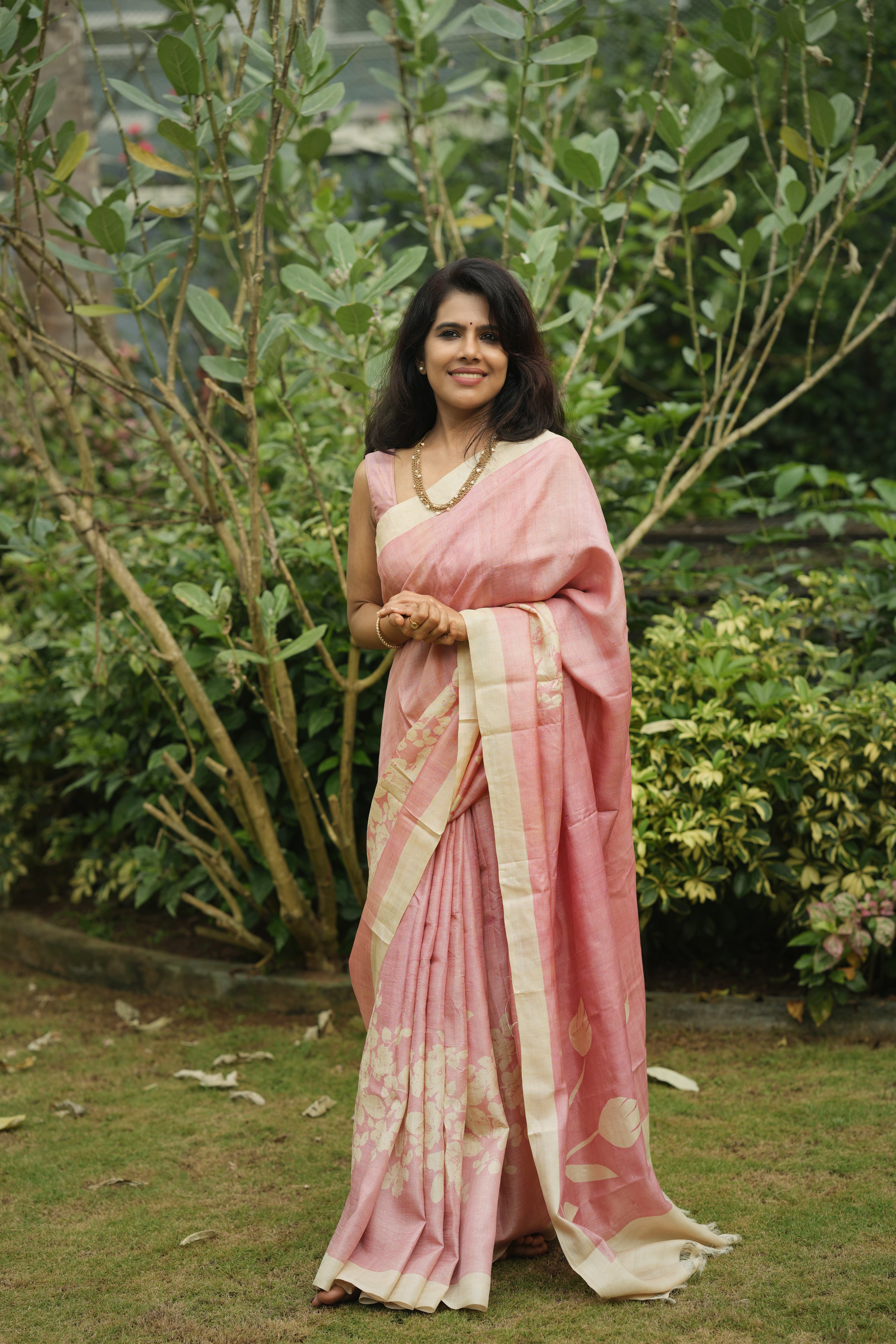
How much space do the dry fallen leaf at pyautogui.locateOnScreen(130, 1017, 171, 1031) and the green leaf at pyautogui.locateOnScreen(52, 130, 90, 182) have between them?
2392mm

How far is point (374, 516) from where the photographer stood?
2604mm

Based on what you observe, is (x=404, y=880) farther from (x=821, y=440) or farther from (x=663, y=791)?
(x=821, y=440)

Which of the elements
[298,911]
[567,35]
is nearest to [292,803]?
[298,911]

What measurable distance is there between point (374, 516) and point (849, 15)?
19.6 ft

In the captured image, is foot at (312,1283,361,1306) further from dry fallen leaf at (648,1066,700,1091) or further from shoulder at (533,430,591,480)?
shoulder at (533,430,591,480)

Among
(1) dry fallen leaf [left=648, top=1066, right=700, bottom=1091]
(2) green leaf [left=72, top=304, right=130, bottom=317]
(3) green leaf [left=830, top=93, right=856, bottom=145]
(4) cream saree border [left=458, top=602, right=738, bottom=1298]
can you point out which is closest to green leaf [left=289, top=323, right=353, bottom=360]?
(2) green leaf [left=72, top=304, right=130, bottom=317]

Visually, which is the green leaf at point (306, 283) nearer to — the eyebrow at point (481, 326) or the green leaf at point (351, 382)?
the green leaf at point (351, 382)

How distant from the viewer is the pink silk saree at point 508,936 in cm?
229

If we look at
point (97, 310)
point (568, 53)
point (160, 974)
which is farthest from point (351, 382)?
point (160, 974)

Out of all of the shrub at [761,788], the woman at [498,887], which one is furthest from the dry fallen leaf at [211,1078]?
the shrub at [761,788]

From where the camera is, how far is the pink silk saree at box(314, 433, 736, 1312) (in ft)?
7.52

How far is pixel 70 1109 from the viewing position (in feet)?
10.6

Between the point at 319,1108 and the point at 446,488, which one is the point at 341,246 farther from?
the point at 319,1108

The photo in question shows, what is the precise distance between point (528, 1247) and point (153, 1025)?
1.74 metres
